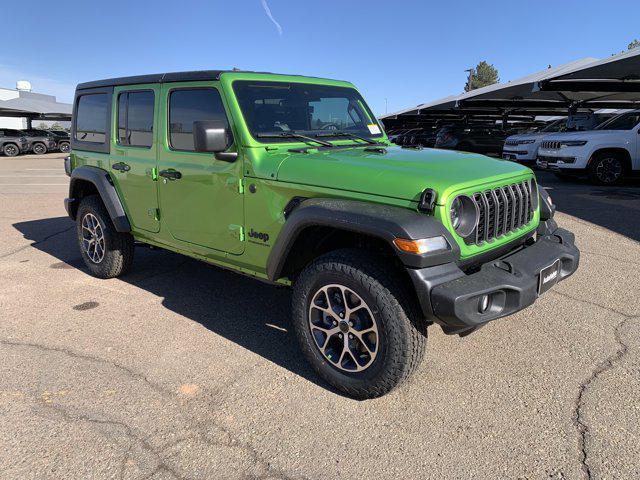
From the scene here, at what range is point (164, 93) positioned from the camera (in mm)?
3936

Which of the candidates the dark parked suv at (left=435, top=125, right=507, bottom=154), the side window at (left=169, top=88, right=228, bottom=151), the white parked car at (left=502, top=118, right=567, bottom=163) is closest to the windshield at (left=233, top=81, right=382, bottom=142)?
the side window at (left=169, top=88, right=228, bottom=151)

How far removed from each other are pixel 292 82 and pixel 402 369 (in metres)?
2.36

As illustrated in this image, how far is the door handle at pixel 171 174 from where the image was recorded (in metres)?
3.79

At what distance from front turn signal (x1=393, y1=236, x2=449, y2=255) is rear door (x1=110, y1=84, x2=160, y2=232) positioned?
94.9 inches

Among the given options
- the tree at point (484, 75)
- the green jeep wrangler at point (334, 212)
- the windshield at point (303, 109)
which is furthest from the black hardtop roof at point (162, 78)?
the tree at point (484, 75)

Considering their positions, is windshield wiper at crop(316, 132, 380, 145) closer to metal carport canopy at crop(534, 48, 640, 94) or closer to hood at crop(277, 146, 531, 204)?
hood at crop(277, 146, 531, 204)

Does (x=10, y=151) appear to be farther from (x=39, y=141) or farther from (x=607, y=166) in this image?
(x=607, y=166)

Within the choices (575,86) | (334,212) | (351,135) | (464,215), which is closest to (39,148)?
(575,86)

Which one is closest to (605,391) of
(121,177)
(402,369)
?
(402,369)

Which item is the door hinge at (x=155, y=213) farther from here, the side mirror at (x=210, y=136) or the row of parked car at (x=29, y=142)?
the row of parked car at (x=29, y=142)

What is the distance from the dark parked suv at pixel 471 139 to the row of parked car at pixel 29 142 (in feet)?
74.5

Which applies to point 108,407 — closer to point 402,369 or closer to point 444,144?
point 402,369

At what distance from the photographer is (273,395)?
2943 millimetres

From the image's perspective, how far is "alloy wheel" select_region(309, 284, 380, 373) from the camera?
2.79m
